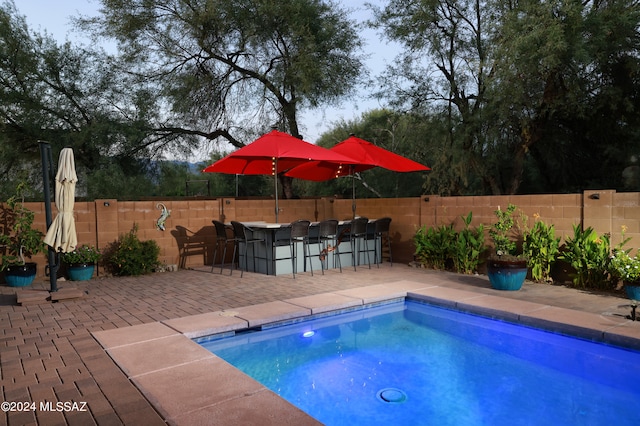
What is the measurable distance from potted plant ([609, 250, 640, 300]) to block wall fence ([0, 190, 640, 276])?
1.93ft

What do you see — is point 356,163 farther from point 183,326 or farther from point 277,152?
point 183,326

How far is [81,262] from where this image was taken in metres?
7.09

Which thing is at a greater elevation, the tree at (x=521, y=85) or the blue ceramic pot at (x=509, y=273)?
the tree at (x=521, y=85)

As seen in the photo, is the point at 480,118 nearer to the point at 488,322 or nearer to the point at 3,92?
the point at 488,322

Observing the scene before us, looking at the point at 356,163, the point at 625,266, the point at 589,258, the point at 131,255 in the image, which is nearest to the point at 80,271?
the point at 131,255

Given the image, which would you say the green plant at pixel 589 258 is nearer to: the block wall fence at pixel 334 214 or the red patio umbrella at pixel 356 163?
the block wall fence at pixel 334 214

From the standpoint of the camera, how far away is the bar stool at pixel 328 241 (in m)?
7.63

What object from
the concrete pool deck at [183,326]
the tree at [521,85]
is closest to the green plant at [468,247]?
the concrete pool deck at [183,326]

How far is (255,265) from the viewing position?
797 cm

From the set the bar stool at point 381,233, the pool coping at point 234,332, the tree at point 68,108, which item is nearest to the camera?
the pool coping at point 234,332

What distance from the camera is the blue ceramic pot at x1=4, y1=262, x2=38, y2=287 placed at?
6.54 meters

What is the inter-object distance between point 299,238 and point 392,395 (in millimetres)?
4765

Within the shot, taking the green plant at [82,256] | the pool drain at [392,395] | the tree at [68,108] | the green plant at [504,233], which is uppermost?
the tree at [68,108]

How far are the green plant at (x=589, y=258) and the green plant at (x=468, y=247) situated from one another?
1.32 metres
